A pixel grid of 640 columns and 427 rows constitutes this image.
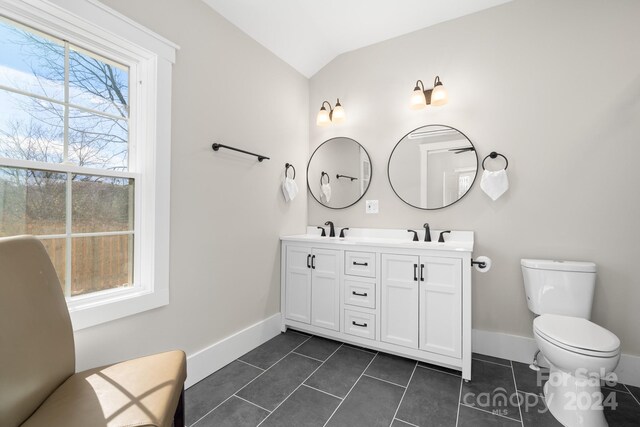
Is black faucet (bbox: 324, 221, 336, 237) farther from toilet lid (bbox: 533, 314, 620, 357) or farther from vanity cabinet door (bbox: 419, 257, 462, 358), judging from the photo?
toilet lid (bbox: 533, 314, 620, 357)

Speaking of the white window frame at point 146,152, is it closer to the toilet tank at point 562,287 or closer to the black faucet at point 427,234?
the black faucet at point 427,234

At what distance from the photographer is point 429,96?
2426mm

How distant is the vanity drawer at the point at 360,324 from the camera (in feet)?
7.20

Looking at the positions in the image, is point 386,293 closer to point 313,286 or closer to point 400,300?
point 400,300

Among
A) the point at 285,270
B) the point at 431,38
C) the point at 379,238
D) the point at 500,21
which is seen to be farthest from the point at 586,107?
the point at 285,270

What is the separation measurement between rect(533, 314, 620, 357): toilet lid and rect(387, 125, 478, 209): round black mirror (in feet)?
3.37

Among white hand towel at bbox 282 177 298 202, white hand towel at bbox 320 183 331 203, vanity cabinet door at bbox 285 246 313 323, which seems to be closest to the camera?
vanity cabinet door at bbox 285 246 313 323

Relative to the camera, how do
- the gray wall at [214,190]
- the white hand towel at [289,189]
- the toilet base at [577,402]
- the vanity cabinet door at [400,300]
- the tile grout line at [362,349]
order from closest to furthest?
the toilet base at [577,402] < the gray wall at [214,190] < the vanity cabinet door at [400,300] < the tile grout line at [362,349] < the white hand towel at [289,189]

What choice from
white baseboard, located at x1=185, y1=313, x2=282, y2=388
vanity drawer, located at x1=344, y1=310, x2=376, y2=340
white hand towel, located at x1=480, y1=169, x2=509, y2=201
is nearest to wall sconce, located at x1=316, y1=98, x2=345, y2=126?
white hand towel, located at x1=480, y1=169, x2=509, y2=201

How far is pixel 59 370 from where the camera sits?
106 centimetres

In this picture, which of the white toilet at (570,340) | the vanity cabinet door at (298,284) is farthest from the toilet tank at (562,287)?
the vanity cabinet door at (298,284)

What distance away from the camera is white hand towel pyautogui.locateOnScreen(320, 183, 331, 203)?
2895mm

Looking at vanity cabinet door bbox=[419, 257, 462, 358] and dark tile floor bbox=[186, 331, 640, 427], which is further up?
vanity cabinet door bbox=[419, 257, 462, 358]

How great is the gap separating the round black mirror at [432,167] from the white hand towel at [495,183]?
0.11 meters
